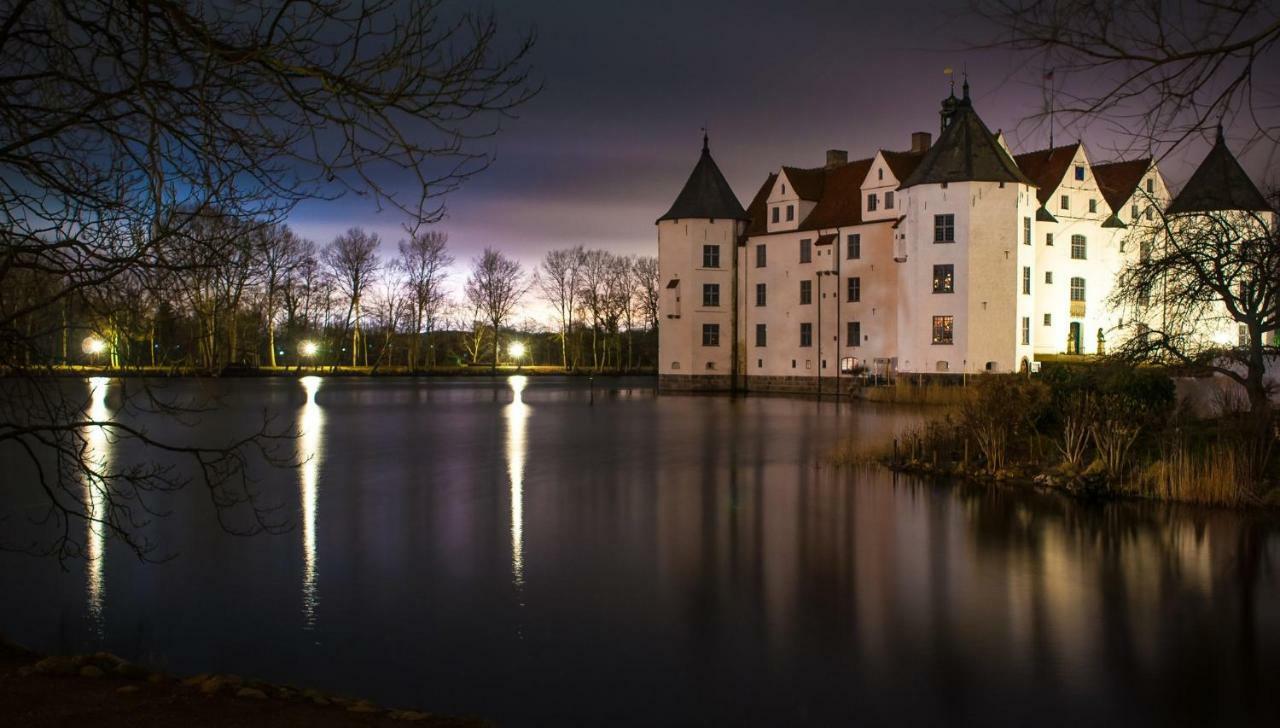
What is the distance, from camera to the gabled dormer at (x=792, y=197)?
5306 cm

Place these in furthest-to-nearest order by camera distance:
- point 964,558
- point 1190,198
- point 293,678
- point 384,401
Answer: point 384,401
point 1190,198
point 964,558
point 293,678

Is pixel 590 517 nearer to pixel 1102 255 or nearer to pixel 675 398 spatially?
pixel 675 398

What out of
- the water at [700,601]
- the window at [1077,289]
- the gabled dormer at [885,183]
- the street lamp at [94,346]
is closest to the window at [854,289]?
the gabled dormer at [885,183]

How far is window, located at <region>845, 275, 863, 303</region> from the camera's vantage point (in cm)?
4949

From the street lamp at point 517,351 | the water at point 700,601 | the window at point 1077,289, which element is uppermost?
the window at point 1077,289

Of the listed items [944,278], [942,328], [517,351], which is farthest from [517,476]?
[517,351]

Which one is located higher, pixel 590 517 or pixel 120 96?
pixel 120 96

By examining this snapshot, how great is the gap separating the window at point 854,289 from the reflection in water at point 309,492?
25025mm

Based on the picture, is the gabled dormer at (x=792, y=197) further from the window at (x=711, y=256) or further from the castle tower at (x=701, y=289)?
the window at (x=711, y=256)

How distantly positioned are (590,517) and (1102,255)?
135ft

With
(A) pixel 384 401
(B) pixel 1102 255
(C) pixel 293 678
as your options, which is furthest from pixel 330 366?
(C) pixel 293 678

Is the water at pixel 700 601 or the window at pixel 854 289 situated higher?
the window at pixel 854 289

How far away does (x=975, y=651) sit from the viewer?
8.76 m

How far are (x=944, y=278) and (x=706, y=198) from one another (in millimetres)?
15512
